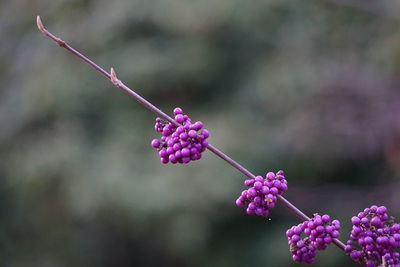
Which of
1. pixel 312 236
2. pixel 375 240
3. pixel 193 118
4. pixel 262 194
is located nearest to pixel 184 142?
pixel 262 194

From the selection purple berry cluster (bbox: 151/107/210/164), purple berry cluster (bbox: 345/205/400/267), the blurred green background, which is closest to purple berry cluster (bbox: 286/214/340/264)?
purple berry cluster (bbox: 345/205/400/267)

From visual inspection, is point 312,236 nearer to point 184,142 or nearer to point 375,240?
point 375,240

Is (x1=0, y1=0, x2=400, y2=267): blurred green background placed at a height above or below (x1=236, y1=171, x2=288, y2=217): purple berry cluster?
above

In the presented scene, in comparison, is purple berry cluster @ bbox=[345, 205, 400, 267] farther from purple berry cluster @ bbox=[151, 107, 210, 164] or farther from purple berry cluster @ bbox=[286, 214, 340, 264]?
purple berry cluster @ bbox=[151, 107, 210, 164]

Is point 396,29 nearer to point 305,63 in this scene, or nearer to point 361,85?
point 361,85

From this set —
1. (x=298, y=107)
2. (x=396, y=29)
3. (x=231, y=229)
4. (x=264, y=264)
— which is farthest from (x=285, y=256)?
(x=396, y=29)

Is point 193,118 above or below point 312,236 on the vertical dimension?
above
